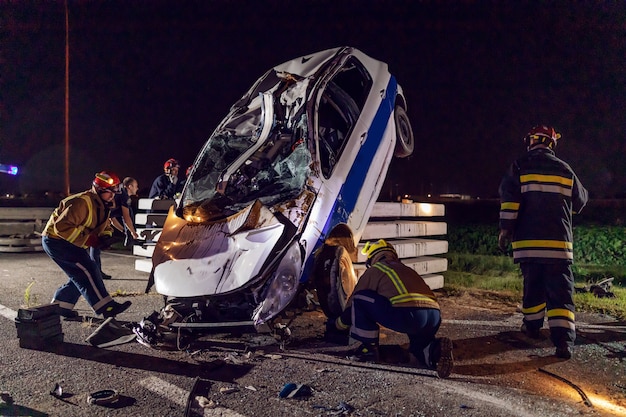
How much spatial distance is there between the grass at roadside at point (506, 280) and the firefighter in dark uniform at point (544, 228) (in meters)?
1.90

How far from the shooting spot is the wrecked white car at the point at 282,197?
3889 millimetres

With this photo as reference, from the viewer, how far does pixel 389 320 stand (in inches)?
144

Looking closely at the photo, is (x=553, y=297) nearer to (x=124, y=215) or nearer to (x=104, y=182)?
(x=104, y=182)

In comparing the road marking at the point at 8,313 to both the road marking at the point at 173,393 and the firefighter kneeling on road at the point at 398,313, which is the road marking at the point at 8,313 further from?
the firefighter kneeling on road at the point at 398,313

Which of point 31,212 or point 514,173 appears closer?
point 514,173

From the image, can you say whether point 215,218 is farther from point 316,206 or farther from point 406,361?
point 406,361

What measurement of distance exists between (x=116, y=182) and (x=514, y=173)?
391 centimetres

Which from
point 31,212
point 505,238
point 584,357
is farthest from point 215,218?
point 31,212

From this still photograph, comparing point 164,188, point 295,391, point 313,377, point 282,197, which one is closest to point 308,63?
point 282,197

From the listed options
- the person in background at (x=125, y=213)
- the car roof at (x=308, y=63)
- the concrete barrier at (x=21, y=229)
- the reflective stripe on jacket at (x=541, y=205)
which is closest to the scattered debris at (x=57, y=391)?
the person in background at (x=125, y=213)

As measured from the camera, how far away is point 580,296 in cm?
649

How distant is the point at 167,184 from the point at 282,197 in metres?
3.99

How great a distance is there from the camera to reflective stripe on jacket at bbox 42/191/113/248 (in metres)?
4.65

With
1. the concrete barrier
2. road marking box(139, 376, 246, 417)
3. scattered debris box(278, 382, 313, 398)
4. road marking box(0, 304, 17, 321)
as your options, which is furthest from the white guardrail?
the concrete barrier
